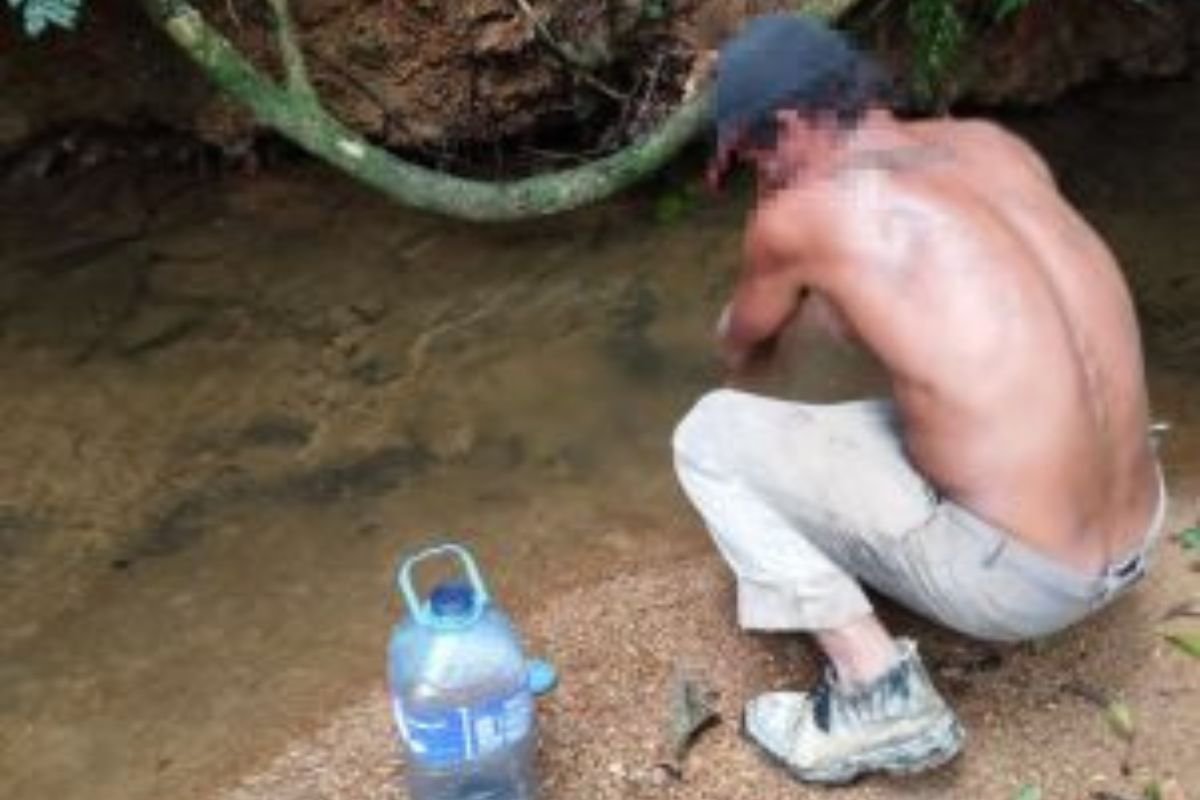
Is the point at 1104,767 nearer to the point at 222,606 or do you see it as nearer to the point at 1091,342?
the point at 1091,342

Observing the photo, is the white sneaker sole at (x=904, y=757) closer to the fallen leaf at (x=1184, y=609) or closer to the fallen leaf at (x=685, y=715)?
the fallen leaf at (x=685, y=715)

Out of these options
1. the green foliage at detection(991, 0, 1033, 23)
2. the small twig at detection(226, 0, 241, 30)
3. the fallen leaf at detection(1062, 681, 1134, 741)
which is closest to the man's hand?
the fallen leaf at detection(1062, 681, 1134, 741)

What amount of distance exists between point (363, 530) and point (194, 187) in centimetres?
159

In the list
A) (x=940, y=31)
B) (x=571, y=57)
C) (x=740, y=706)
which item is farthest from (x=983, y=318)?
(x=571, y=57)

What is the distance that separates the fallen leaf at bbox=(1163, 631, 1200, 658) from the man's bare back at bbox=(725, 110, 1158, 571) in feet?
1.31

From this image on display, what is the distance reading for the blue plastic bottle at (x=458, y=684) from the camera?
289 cm

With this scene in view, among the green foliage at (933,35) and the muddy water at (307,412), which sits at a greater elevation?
the green foliage at (933,35)

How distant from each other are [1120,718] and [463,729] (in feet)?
3.74

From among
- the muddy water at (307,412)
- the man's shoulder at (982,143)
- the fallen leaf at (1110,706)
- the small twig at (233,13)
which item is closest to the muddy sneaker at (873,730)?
the fallen leaf at (1110,706)

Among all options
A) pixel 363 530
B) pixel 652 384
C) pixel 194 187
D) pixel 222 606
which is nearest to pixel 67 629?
pixel 222 606

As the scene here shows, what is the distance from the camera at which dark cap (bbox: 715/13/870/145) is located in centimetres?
291

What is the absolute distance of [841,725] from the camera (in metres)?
3.08

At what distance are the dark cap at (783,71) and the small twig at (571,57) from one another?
1.97 meters

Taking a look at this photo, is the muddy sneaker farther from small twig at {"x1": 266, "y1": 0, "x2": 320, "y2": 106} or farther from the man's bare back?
small twig at {"x1": 266, "y1": 0, "x2": 320, "y2": 106}
